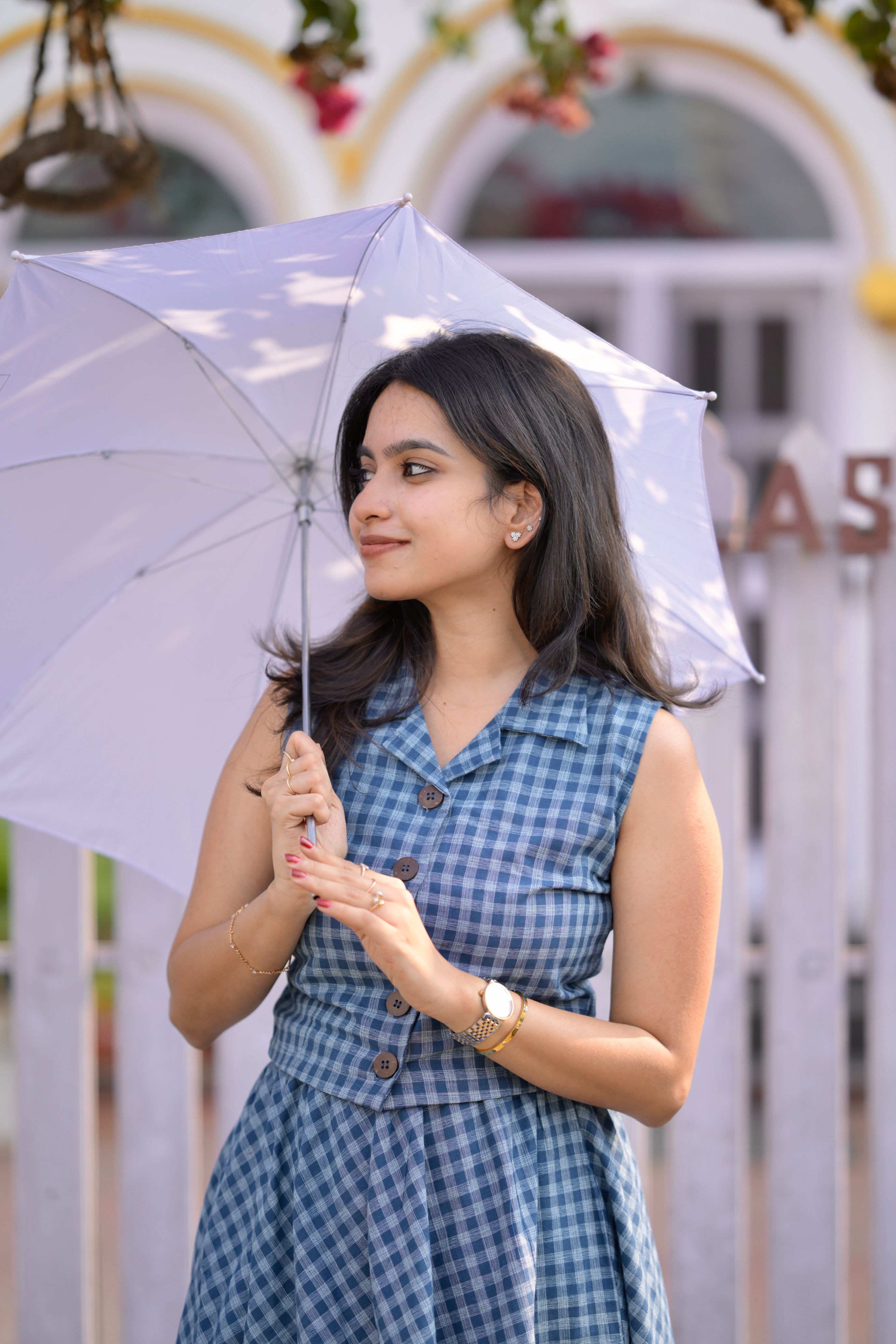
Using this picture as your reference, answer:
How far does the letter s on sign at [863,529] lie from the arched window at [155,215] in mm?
3891

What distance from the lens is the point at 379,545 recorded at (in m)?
1.60

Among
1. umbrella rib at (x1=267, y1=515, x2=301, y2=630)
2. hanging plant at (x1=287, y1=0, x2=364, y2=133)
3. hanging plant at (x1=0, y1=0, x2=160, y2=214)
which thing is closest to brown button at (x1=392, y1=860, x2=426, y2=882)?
umbrella rib at (x1=267, y1=515, x2=301, y2=630)

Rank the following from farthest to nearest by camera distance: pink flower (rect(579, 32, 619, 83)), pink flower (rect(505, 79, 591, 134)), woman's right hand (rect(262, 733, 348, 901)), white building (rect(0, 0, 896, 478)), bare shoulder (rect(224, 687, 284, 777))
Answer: white building (rect(0, 0, 896, 478)) → pink flower (rect(505, 79, 591, 134)) → pink flower (rect(579, 32, 619, 83)) → bare shoulder (rect(224, 687, 284, 777)) → woman's right hand (rect(262, 733, 348, 901))

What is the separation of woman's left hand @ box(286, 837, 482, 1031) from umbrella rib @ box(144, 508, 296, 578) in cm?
68

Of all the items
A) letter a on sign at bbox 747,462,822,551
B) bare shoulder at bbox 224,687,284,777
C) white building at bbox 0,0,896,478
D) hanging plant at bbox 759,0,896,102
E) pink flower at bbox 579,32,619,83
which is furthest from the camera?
white building at bbox 0,0,896,478

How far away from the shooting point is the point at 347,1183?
155cm

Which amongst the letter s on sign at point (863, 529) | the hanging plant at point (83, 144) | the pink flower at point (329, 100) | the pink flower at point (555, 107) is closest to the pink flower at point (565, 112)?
the pink flower at point (555, 107)

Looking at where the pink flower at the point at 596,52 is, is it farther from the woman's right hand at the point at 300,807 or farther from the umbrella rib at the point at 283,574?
the woman's right hand at the point at 300,807

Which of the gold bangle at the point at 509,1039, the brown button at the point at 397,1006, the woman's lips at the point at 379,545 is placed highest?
the woman's lips at the point at 379,545

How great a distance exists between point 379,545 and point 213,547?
0.44 meters

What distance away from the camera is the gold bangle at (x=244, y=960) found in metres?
1.59

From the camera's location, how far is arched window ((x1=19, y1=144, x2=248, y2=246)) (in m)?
5.66

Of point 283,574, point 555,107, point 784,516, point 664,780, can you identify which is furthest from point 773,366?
point 664,780

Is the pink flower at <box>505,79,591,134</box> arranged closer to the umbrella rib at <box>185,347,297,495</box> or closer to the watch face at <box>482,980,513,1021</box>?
the umbrella rib at <box>185,347,297,495</box>
